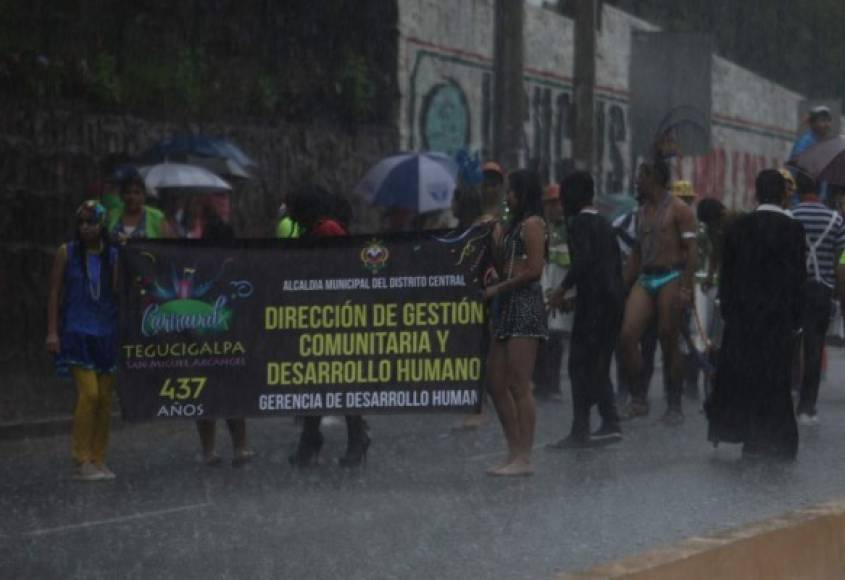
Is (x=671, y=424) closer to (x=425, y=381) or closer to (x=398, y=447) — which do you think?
(x=398, y=447)

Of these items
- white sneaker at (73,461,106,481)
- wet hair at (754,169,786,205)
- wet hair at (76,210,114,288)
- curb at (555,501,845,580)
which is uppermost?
wet hair at (754,169,786,205)

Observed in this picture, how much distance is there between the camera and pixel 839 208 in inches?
661

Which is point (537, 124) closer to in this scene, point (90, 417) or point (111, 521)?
point (90, 417)

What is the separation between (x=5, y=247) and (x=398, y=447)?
6.46m

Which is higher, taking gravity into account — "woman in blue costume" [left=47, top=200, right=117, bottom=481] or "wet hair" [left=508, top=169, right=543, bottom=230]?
"wet hair" [left=508, top=169, right=543, bottom=230]

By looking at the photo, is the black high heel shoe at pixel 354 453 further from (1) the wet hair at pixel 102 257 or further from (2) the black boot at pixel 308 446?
(1) the wet hair at pixel 102 257

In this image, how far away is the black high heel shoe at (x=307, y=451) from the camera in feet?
40.4

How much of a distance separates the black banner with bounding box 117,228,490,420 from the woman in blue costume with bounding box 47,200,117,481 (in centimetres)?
12

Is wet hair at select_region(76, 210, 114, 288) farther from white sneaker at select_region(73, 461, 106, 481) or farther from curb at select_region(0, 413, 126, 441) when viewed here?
curb at select_region(0, 413, 126, 441)

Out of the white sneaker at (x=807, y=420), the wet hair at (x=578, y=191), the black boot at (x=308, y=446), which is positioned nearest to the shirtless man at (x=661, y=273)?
the white sneaker at (x=807, y=420)

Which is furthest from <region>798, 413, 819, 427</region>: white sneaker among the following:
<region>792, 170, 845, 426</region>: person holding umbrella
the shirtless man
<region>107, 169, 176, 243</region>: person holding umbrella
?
<region>107, 169, 176, 243</region>: person holding umbrella

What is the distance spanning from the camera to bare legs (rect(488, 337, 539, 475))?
38.4 ft

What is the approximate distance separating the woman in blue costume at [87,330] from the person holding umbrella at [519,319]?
7.13 feet

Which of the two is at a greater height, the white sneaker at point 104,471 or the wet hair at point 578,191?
the wet hair at point 578,191
